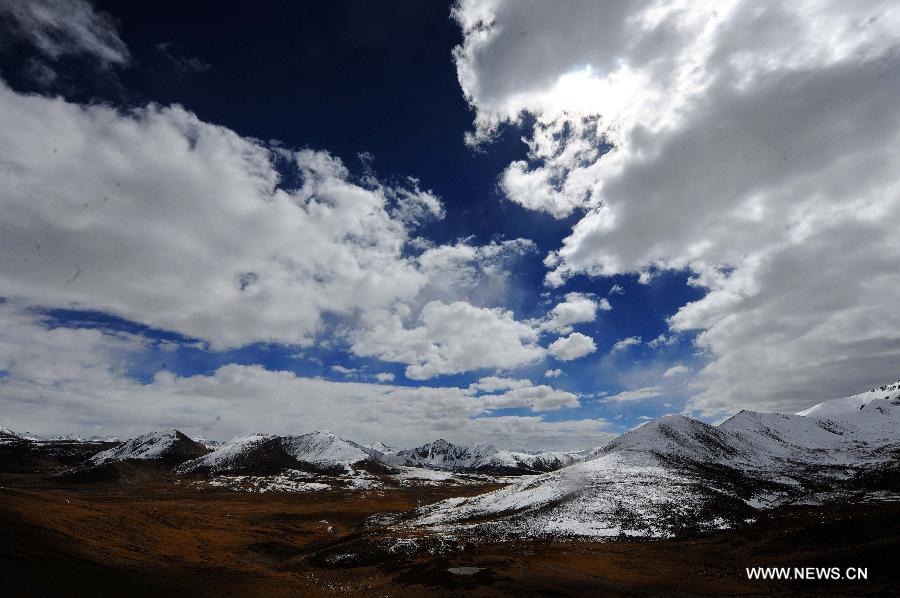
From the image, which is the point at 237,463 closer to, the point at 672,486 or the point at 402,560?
the point at 402,560

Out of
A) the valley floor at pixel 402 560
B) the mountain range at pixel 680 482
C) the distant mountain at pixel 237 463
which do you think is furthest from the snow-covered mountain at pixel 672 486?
the distant mountain at pixel 237 463

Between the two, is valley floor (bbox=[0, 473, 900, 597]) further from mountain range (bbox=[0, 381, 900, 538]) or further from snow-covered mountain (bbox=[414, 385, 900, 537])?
snow-covered mountain (bbox=[414, 385, 900, 537])

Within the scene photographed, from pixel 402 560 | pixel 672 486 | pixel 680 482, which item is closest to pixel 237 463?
pixel 402 560

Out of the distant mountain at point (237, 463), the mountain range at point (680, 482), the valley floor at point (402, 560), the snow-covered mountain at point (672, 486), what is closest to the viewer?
the valley floor at point (402, 560)

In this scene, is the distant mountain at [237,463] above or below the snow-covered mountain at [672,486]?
below

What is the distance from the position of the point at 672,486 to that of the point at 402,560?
1655 inches

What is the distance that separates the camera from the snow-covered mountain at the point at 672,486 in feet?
164

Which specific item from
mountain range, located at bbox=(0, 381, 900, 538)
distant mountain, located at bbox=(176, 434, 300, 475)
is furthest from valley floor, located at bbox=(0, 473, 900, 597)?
distant mountain, located at bbox=(176, 434, 300, 475)

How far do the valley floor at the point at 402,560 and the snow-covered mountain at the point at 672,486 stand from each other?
5.42 metres

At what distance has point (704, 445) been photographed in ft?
306

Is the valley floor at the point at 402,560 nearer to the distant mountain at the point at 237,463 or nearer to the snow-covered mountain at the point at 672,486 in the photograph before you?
the snow-covered mountain at the point at 672,486

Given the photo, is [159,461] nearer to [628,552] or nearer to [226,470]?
[226,470]

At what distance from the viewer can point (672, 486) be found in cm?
5906

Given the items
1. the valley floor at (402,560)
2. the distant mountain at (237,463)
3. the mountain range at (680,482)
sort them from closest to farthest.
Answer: the valley floor at (402,560)
the mountain range at (680,482)
the distant mountain at (237,463)
